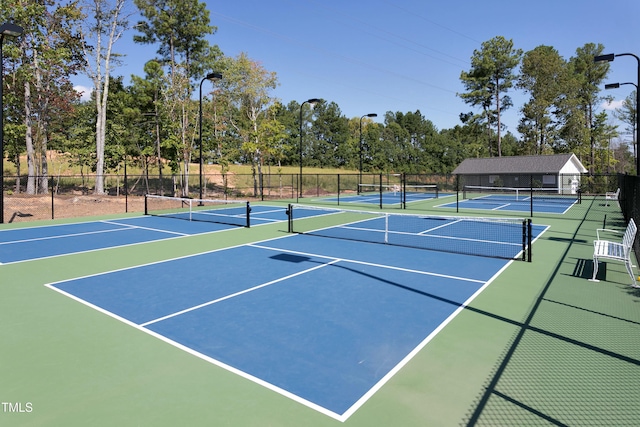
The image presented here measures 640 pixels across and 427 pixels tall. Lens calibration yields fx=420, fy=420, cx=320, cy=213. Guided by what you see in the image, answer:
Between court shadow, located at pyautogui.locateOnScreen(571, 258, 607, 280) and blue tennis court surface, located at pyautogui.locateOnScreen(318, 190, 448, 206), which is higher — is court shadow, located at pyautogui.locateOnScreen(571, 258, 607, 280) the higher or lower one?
the lower one

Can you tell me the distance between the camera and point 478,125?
2404 inches

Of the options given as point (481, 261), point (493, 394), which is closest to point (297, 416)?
point (493, 394)

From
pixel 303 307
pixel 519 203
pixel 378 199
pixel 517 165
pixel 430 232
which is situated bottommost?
pixel 303 307

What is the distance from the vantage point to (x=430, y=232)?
16.0 metres

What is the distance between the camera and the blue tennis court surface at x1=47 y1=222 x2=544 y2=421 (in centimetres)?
484

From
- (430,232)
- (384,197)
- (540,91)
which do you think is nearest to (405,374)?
(430,232)

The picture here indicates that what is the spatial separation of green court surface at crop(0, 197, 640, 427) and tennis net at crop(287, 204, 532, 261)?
421cm

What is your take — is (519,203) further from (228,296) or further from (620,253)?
A: (228,296)

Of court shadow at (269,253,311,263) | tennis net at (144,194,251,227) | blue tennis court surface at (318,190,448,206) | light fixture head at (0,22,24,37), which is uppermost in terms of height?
light fixture head at (0,22,24,37)

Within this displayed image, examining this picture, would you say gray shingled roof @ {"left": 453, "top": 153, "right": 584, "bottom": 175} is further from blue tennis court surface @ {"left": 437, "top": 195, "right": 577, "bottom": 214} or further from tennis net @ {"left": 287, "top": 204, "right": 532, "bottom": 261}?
tennis net @ {"left": 287, "top": 204, "right": 532, "bottom": 261}

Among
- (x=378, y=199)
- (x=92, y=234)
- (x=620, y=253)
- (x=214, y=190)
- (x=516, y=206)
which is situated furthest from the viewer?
(x=214, y=190)

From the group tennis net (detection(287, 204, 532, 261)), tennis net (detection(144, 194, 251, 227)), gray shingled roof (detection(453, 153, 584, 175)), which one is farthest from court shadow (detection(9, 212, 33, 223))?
gray shingled roof (detection(453, 153, 584, 175))

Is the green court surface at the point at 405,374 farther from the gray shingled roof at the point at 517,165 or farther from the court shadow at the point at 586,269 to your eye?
the gray shingled roof at the point at 517,165

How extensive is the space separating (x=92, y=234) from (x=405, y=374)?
1461 cm
